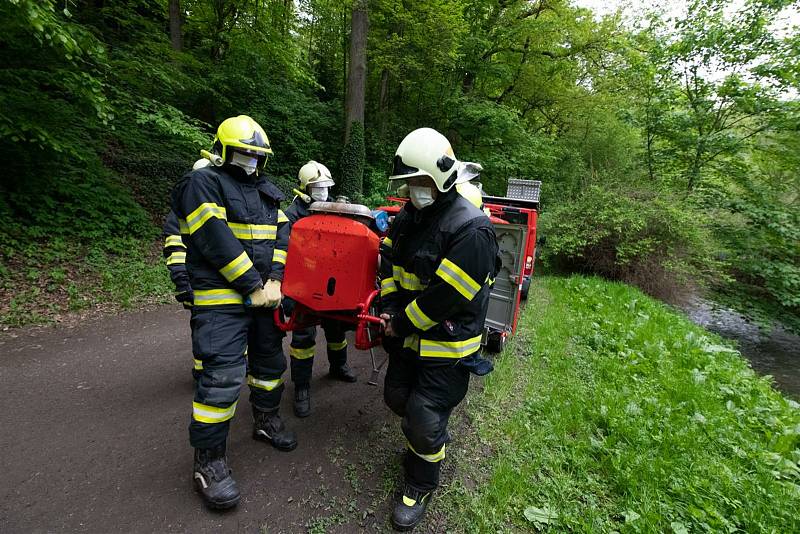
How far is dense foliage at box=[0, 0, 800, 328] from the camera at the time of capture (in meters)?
5.69

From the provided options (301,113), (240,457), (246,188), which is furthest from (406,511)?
(301,113)

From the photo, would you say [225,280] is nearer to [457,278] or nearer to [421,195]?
[421,195]

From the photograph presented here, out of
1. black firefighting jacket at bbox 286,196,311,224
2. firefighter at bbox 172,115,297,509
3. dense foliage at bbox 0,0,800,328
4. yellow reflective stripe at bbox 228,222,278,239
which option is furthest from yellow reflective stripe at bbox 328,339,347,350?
dense foliage at bbox 0,0,800,328

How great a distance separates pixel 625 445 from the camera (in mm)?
2895

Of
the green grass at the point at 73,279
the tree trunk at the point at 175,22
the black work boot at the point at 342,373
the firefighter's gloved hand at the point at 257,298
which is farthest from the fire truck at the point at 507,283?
the tree trunk at the point at 175,22

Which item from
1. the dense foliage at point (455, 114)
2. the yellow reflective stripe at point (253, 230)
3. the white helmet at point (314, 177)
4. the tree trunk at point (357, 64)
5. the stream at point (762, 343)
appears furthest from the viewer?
the tree trunk at point (357, 64)

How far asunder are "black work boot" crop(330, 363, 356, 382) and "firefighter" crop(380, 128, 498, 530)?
149 centimetres

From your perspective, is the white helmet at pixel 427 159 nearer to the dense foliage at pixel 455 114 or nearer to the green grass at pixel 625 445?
the green grass at pixel 625 445

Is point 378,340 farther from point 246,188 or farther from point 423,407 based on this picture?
point 246,188

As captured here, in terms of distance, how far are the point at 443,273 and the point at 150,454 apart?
240 centimetres

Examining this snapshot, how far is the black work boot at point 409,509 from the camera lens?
6.86 ft

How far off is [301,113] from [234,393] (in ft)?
40.2

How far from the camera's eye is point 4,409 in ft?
9.30

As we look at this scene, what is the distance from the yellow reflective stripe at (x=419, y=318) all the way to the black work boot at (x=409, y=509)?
104 cm
